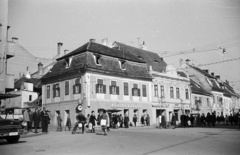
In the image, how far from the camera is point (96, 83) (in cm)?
3222

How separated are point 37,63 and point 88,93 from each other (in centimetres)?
2626

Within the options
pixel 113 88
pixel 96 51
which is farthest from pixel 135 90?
pixel 96 51

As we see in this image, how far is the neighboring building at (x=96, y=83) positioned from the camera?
3159cm

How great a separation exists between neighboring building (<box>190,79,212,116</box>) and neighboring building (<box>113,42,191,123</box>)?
2734mm

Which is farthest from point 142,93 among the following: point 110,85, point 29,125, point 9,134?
point 9,134

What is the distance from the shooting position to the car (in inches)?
509

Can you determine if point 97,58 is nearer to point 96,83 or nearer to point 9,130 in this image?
point 96,83

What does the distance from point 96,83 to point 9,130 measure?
1931cm

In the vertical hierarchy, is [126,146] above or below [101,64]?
below

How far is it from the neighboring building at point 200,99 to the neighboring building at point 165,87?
108 inches

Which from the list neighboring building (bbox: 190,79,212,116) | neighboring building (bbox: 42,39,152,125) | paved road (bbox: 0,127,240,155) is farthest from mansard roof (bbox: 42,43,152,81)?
paved road (bbox: 0,127,240,155)

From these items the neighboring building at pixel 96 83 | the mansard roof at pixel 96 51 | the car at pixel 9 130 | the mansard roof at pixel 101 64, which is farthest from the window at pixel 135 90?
the car at pixel 9 130

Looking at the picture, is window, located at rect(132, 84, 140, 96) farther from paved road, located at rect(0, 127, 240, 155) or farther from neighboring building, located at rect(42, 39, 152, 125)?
paved road, located at rect(0, 127, 240, 155)

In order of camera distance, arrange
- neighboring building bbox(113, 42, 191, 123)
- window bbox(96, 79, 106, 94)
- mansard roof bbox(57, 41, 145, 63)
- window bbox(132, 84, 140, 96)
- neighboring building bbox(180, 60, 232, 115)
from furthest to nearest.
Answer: neighboring building bbox(180, 60, 232, 115)
neighboring building bbox(113, 42, 191, 123)
window bbox(132, 84, 140, 96)
mansard roof bbox(57, 41, 145, 63)
window bbox(96, 79, 106, 94)
